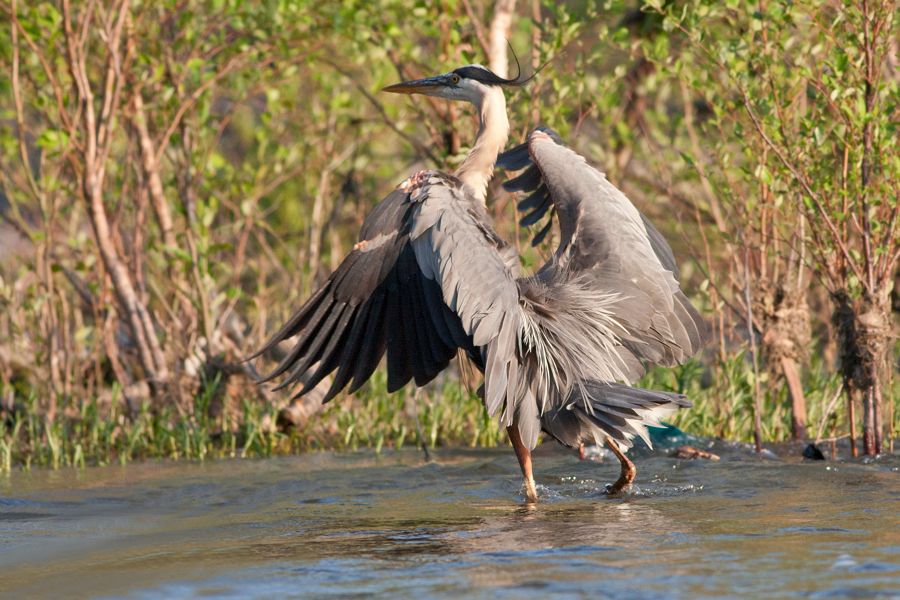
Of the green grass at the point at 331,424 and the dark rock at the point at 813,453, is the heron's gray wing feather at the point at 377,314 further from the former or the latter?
the dark rock at the point at 813,453

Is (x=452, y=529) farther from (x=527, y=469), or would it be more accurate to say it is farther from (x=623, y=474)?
(x=623, y=474)

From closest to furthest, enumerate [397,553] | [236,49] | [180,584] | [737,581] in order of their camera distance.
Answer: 1. [737,581]
2. [180,584]
3. [397,553]
4. [236,49]

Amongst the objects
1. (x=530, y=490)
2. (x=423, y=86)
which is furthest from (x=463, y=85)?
(x=530, y=490)

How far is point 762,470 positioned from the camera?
20.3ft

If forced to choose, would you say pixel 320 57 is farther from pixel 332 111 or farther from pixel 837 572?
pixel 837 572

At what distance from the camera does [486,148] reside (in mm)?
6504

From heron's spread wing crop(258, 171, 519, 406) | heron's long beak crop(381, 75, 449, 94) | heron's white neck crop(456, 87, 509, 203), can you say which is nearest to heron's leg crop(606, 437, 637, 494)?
heron's spread wing crop(258, 171, 519, 406)

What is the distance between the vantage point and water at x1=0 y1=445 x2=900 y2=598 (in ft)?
12.9

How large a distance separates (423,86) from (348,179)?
3.07 meters

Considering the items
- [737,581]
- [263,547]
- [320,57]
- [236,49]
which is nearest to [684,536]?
[737,581]

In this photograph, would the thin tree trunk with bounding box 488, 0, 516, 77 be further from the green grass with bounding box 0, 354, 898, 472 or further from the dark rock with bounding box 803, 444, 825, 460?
the dark rock with bounding box 803, 444, 825, 460

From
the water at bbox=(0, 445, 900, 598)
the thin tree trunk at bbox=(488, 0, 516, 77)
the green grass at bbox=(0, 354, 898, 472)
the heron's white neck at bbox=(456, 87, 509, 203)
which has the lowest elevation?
the water at bbox=(0, 445, 900, 598)

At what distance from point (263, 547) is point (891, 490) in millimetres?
2824

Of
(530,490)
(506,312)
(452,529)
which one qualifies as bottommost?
(452,529)
